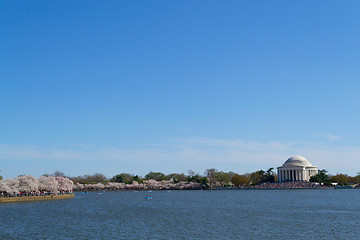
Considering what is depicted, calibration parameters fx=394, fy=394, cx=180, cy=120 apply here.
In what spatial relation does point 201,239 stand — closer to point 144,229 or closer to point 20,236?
point 144,229

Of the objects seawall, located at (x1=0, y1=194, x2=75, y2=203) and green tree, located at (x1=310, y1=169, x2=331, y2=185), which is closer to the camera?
seawall, located at (x1=0, y1=194, x2=75, y2=203)

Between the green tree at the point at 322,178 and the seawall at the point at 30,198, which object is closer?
the seawall at the point at 30,198

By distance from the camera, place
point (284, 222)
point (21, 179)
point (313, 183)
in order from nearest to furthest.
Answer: point (284, 222)
point (21, 179)
point (313, 183)

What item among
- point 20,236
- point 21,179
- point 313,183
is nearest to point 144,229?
point 20,236

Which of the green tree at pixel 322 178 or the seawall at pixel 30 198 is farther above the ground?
the green tree at pixel 322 178

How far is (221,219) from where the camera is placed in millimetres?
53781

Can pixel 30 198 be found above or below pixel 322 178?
below

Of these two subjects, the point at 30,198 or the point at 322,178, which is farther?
the point at 322,178

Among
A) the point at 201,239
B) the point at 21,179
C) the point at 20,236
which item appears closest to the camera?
the point at 201,239

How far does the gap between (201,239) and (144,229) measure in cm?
949

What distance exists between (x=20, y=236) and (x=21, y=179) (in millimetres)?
72279

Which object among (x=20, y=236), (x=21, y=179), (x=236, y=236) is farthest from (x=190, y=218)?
(x=21, y=179)

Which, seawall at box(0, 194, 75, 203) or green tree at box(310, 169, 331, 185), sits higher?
green tree at box(310, 169, 331, 185)

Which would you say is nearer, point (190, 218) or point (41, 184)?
point (190, 218)
